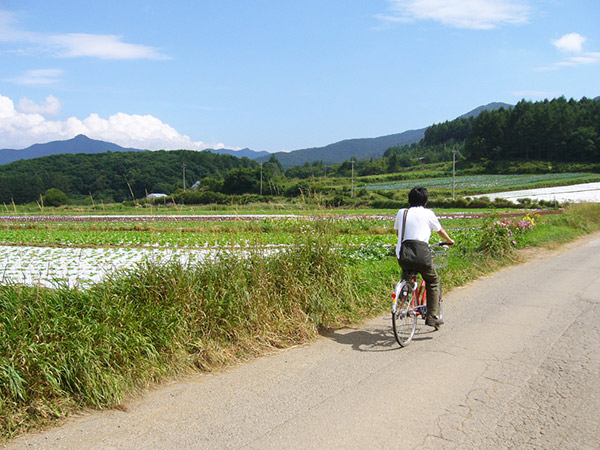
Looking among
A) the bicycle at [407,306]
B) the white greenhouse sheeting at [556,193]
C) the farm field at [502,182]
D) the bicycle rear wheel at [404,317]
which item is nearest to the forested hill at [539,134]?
the farm field at [502,182]

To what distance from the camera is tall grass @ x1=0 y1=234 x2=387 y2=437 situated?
3.82 meters

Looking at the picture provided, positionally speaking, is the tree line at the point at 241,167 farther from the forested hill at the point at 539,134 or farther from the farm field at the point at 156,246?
the farm field at the point at 156,246

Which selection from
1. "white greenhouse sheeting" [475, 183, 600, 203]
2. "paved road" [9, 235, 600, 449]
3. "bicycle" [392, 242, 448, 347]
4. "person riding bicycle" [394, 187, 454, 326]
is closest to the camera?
"paved road" [9, 235, 600, 449]

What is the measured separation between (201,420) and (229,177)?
217 feet

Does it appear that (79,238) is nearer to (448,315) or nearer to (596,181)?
(448,315)

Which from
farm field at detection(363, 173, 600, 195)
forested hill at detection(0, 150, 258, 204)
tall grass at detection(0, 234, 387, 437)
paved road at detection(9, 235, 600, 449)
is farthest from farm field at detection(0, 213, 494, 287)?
farm field at detection(363, 173, 600, 195)

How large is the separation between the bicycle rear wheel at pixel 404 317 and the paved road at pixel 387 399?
17 centimetres

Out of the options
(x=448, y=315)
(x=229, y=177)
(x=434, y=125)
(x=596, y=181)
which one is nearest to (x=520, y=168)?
(x=596, y=181)

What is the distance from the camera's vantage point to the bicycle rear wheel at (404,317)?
18.1ft

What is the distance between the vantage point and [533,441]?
347cm

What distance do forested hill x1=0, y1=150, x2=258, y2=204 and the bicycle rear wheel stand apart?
186 ft

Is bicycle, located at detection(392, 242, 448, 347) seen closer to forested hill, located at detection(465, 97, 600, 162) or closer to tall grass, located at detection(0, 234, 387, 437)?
tall grass, located at detection(0, 234, 387, 437)

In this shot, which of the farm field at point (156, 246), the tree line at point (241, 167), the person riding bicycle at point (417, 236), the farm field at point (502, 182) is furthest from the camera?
the tree line at point (241, 167)

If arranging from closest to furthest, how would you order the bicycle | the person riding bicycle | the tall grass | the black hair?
the tall grass, the bicycle, the person riding bicycle, the black hair
